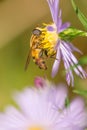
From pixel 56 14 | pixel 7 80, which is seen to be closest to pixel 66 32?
pixel 56 14

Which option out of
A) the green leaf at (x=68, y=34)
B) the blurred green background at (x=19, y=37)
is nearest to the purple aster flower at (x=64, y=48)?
the green leaf at (x=68, y=34)

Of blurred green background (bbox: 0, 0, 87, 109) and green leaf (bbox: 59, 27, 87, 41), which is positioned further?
blurred green background (bbox: 0, 0, 87, 109)

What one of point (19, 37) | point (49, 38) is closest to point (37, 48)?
point (49, 38)

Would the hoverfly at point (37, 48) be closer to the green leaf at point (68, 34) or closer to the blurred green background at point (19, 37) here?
the green leaf at point (68, 34)

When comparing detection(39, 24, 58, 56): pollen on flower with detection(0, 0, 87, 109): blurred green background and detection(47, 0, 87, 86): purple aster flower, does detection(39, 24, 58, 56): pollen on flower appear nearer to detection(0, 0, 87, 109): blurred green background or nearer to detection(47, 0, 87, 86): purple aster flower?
detection(47, 0, 87, 86): purple aster flower

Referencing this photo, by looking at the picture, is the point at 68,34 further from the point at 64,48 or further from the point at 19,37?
the point at 19,37

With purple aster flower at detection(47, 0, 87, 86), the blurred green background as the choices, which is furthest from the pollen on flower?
the blurred green background
